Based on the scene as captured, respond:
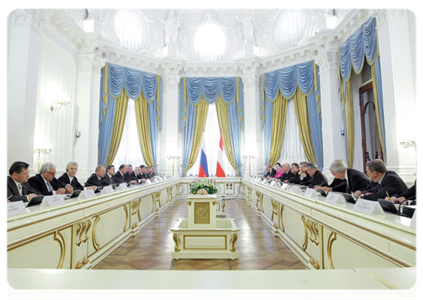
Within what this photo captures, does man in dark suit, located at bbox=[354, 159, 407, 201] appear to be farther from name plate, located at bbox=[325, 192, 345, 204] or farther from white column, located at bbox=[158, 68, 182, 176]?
white column, located at bbox=[158, 68, 182, 176]

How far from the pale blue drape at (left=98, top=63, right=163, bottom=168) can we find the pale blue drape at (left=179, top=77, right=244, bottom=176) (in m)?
1.05

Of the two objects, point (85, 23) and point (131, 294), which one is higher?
point (85, 23)

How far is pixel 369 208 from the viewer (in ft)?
6.25

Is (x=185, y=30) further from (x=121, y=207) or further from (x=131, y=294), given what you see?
(x=131, y=294)

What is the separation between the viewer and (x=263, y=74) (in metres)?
10.9

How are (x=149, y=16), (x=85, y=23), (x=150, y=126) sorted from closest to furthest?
1. (x=85, y=23)
2. (x=150, y=126)
3. (x=149, y=16)

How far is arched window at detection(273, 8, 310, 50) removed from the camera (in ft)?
33.3

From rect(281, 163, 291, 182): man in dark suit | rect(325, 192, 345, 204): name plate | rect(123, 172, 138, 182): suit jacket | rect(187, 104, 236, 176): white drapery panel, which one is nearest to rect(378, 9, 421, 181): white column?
rect(281, 163, 291, 182): man in dark suit

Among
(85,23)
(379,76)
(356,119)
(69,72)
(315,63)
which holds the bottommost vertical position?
(356,119)

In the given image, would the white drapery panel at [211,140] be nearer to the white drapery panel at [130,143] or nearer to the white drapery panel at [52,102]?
the white drapery panel at [130,143]

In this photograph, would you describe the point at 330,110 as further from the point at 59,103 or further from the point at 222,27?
the point at 59,103

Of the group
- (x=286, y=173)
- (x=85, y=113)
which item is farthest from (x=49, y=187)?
(x=286, y=173)

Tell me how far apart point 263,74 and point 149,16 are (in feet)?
17.6

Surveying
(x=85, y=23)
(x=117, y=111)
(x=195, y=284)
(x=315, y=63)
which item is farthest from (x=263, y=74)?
(x=195, y=284)
